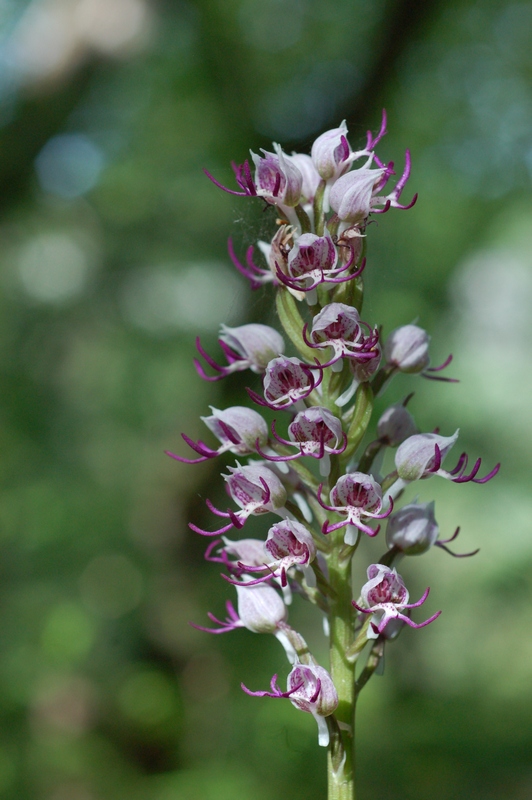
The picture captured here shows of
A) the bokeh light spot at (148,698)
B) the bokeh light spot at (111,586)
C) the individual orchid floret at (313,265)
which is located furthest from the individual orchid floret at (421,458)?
the bokeh light spot at (111,586)

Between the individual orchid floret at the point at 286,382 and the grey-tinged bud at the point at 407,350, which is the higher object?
the individual orchid floret at the point at 286,382

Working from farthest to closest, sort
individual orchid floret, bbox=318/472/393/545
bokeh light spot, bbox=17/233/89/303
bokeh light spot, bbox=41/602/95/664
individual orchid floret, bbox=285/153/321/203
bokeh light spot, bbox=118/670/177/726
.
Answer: bokeh light spot, bbox=17/233/89/303
bokeh light spot, bbox=41/602/95/664
bokeh light spot, bbox=118/670/177/726
individual orchid floret, bbox=285/153/321/203
individual orchid floret, bbox=318/472/393/545

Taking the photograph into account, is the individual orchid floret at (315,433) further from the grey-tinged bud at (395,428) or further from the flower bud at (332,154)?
the flower bud at (332,154)

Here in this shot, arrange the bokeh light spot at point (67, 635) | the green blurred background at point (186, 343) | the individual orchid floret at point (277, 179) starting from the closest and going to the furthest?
1. the individual orchid floret at point (277, 179)
2. the green blurred background at point (186, 343)
3. the bokeh light spot at point (67, 635)

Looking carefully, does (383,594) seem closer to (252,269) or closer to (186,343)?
(252,269)

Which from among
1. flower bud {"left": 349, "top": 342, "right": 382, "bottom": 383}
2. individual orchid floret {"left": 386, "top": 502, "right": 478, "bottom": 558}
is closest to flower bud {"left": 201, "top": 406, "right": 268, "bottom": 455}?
flower bud {"left": 349, "top": 342, "right": 382, "bottom": 383}

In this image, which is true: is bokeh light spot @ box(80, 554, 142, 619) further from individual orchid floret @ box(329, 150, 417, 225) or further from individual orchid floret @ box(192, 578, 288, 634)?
individual orchid floret @ box(329, 150, 417, 225)

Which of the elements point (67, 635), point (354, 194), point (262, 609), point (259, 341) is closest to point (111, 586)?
point (67, 635)
